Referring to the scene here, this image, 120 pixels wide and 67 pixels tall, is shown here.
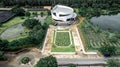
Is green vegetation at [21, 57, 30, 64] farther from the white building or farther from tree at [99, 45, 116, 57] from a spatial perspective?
the white building

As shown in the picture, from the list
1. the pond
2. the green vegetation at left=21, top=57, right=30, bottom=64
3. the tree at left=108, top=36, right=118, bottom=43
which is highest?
the green vegetation at left=21, top=57, right=30, bottom=64

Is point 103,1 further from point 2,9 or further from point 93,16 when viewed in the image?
point 2,9

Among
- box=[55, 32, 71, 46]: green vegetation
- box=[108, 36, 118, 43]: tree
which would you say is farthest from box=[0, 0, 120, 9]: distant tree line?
box=[108, 36, 118, 43]: tree

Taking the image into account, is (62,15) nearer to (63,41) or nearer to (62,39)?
(62,39)

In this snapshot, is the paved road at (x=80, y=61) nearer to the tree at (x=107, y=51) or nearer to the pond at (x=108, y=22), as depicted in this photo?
the tree at (x=107, y=51)

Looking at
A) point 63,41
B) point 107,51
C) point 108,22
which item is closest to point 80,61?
point 107,51

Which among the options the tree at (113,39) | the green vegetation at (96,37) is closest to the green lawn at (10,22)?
the green vegetation at (96,37)

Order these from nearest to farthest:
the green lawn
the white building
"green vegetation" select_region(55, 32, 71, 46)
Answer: "green vegetation" select_region(55, 32, 71, 46)
the green lawn
the white building

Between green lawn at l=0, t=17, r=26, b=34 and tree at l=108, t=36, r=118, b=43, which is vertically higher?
tree at l=108, t=36, r=118, b=43
